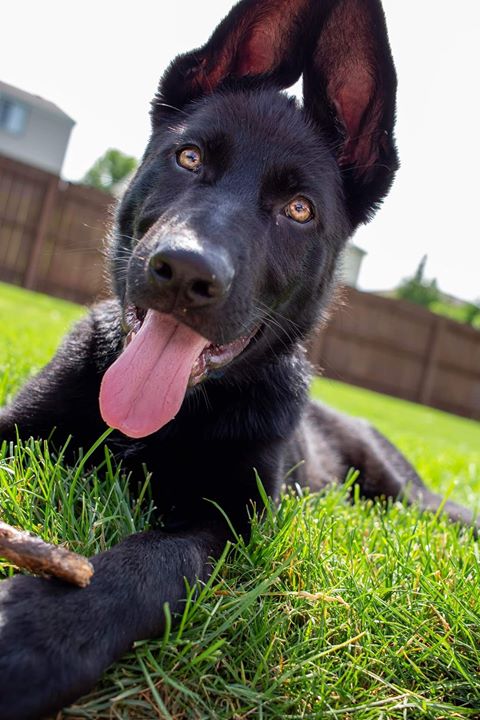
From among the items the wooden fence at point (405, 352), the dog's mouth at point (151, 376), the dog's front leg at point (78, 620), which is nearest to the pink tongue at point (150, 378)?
the dog's mouth at point (151, 376)

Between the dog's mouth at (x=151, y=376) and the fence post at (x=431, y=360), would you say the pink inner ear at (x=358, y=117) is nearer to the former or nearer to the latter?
the dog's mouth at (x=151, y=376)

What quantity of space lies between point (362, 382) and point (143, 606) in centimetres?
1677

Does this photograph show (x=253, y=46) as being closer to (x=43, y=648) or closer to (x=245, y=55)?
(x=245, y=55)

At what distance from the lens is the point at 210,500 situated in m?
2.01

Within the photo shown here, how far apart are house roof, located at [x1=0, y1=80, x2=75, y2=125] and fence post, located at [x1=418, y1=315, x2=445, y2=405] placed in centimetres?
2884

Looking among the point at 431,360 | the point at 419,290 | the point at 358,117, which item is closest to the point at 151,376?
the point at 358,117

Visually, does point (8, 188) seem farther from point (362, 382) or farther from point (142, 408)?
point (142, 408)

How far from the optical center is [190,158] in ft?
7.92

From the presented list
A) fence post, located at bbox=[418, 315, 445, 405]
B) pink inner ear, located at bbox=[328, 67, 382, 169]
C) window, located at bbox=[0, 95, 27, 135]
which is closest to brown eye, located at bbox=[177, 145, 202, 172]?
pink inner ear, located at bbox=[328, 67, 382, 169]

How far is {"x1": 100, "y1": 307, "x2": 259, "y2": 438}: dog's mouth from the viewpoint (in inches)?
80.6

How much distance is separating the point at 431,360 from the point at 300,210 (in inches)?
663

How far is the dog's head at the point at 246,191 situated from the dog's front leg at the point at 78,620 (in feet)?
1.78

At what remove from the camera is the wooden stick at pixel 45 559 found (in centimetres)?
137

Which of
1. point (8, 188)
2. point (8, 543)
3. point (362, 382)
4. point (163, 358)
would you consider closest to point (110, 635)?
point (8, 543)
